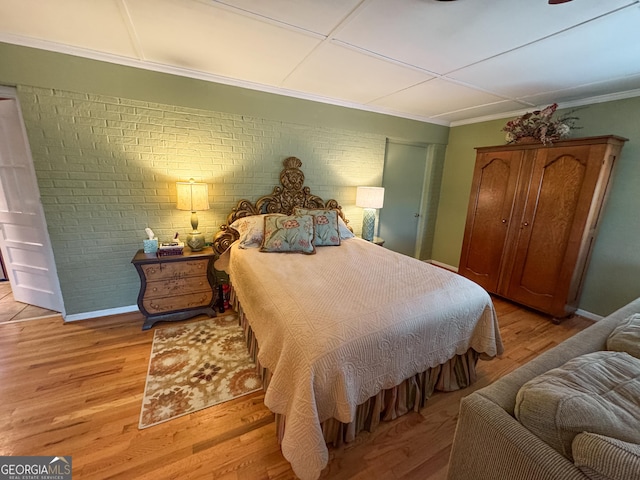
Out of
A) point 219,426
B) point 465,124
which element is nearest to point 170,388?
point 219,426

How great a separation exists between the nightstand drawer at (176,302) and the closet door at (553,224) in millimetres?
3448

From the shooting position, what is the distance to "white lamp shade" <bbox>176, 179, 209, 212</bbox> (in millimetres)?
2402

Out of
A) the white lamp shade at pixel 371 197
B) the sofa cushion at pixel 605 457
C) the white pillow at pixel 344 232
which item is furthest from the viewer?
the white lamp shade at pixel 371 197

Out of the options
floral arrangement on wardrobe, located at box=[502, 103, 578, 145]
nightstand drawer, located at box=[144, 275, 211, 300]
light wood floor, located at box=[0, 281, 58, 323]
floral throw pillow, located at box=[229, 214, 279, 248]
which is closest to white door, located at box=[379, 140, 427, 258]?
floral arrangement on wardrobe, located at box=[502, 103, 578, 145]

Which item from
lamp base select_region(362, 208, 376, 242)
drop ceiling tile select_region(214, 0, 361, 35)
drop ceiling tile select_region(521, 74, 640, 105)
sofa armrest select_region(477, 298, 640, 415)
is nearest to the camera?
sofa armrest select_region(477, 298, 640, 415)

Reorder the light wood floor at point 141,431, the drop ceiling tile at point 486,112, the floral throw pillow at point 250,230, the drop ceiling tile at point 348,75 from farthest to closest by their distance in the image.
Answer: the drop ceiling tile at point 486,112, the floral throw pillow at point 250,230, the drop ceiling tile at point 348,75, the light wood floor at point 141,431

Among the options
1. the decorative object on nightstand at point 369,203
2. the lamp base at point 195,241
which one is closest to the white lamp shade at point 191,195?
the lamp base at point 195,241

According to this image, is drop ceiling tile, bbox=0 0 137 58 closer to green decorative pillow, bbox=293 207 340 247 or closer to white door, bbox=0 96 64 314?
white door, bbox=0 96 64 314

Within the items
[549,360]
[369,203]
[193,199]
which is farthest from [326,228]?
[549,360]

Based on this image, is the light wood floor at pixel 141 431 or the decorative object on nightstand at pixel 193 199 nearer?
the light wood floor at pixel 141 431

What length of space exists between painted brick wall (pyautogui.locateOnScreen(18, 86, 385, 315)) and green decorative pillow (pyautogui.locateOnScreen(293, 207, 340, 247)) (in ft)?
2.44

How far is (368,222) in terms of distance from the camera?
344cm

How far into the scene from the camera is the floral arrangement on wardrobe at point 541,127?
260 centimetres

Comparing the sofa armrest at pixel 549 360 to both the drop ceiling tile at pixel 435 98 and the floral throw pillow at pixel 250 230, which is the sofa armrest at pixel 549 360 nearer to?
the floral throw pillow at pixel 250 230
